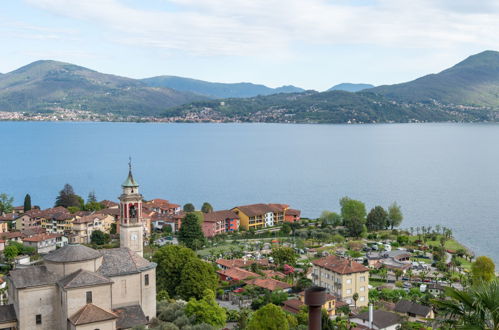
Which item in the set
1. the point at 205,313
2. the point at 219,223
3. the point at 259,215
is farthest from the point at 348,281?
the point at 259,215

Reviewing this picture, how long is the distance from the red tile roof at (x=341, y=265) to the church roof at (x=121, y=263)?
664 inches

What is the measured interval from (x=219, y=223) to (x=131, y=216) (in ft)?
110

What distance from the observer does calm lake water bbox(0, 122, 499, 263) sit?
276 ft

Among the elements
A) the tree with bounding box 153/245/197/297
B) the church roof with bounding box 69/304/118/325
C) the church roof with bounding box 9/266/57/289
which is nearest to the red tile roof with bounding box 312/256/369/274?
the tree with bounding box 153/245/197/297

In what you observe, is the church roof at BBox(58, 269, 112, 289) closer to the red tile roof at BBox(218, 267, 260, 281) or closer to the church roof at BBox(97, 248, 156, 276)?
the church roof at BBox(97, 248, 156, 276)

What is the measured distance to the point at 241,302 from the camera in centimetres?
3647

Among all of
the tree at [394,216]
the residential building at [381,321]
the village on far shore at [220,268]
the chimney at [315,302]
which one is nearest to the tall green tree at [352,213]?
the village on far shore at [220,268]

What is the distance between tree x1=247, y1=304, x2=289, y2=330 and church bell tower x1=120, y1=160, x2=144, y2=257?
8.80 m

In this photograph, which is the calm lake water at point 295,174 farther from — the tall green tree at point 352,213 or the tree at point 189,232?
the tree at point 189,232

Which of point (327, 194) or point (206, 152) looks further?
point (206, 152)

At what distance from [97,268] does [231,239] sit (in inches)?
1422

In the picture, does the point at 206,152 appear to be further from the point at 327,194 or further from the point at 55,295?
the point at 55,295

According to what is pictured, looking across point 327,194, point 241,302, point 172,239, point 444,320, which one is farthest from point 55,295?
point 327,194

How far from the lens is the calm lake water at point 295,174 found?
276 ft
